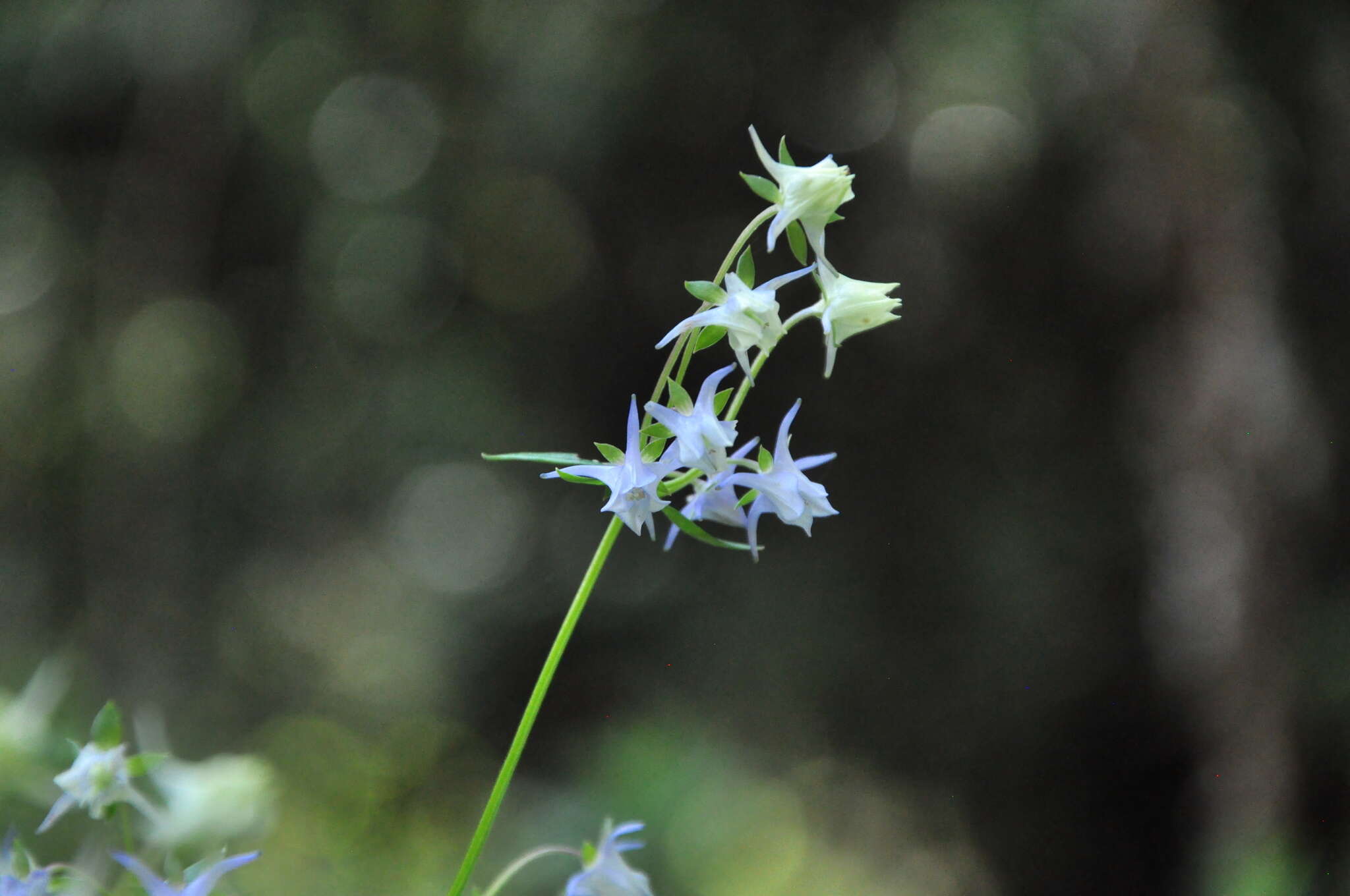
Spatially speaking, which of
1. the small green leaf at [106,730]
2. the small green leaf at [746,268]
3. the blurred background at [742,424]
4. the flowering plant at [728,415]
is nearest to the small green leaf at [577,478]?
the flowering plant at [728,415]

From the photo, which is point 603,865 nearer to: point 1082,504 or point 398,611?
point 1082,504

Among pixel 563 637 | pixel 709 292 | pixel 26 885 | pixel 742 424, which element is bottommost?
pixel 26 885

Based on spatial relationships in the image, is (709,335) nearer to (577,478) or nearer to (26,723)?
(577,478)

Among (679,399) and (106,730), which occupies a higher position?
(679,399)

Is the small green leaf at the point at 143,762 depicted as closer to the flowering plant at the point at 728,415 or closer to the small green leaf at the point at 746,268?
the flowering plant at the point at 728,415

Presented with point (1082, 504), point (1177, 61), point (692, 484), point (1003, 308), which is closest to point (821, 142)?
point (1003, 308)

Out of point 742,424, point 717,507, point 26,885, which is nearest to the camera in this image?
point 26,885

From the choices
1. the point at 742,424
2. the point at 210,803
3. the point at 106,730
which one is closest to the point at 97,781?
the point at 106,730

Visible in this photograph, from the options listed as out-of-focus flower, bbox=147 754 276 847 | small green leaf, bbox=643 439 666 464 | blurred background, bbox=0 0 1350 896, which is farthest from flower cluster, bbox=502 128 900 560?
blurred background, bbox=0 0 1350 896
